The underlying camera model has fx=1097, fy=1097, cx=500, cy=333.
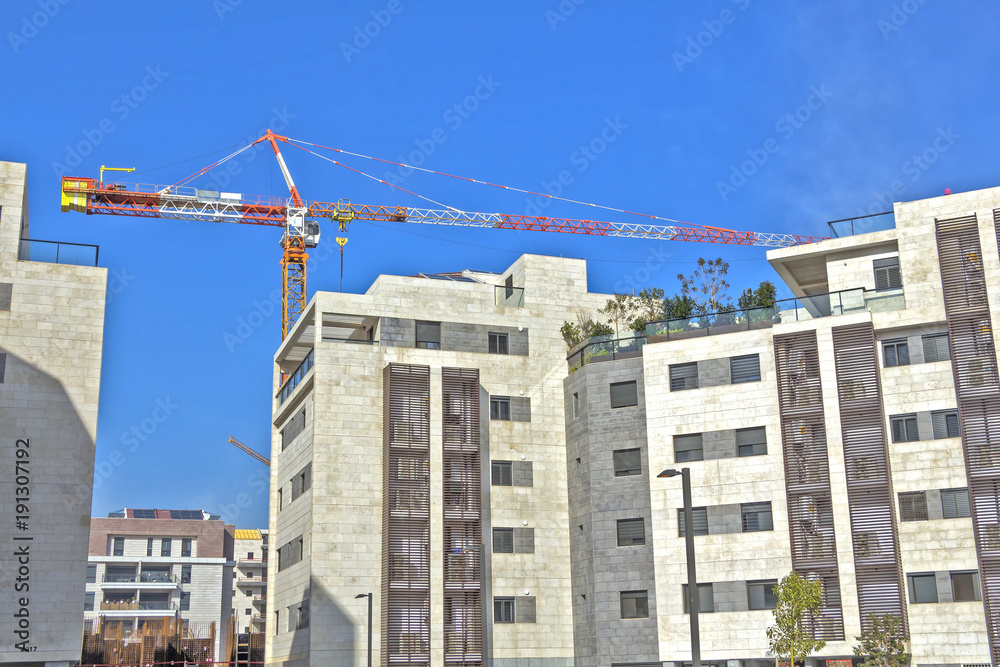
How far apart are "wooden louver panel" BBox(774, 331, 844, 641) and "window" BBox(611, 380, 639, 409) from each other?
331 inches

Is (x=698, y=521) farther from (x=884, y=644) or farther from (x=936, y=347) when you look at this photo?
(x=936, y=347)

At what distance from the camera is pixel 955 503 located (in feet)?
178

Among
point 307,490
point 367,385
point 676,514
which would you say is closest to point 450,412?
point 367,385

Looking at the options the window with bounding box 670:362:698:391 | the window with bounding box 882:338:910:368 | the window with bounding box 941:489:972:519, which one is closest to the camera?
the window with bounding box 941:489:972:519

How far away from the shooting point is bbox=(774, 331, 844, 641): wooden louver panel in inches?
2180

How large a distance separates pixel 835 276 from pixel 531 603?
2567 cm

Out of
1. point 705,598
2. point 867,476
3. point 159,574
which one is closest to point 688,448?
point 705,598

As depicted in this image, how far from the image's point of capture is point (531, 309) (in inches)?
2761

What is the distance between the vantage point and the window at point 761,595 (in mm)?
56844

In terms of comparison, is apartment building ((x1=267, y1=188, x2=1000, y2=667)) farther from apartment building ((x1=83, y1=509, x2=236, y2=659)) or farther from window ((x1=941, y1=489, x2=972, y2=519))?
apartment building ((x1=83, y1=509, x2=236, y2=659))

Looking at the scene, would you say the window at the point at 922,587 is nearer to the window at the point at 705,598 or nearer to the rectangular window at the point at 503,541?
the window at the point at 705,598

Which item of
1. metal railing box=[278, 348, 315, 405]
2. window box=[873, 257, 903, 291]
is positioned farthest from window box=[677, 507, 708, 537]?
metal railing box=[278, 348, 315, 405]

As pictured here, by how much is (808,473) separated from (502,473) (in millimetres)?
18260

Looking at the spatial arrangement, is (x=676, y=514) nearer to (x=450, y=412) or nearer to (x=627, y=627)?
(x=627, y=627)
